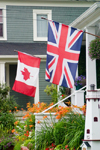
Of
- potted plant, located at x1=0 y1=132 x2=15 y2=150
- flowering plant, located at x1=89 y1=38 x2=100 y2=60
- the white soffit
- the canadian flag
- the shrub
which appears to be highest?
the white soffit

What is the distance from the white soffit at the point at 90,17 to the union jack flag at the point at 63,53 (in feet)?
4.73

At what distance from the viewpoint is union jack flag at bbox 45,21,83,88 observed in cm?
634

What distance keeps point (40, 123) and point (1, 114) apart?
3224mm

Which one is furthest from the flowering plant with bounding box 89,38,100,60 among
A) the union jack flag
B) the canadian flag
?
the canadian flag

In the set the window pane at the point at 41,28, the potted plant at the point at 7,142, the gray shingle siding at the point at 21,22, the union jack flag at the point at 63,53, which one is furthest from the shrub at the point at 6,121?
the window pane at the point at 41,28

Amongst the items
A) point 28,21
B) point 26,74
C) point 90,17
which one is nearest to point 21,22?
point 28,21

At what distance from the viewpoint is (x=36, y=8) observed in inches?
634

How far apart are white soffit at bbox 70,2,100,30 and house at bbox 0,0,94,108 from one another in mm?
6577

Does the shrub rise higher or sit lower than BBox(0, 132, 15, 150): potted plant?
higher

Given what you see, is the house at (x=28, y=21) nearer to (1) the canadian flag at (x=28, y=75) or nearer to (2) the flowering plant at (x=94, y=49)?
(1) the canadian flag at (x=28, y=75)

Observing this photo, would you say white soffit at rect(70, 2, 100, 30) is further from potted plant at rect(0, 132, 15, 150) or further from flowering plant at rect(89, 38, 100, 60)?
potted plant at rect(0, 132, 15, 150)

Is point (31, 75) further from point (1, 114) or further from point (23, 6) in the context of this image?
point (23, 6)

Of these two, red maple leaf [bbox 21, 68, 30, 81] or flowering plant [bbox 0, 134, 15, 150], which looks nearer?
red maple leaf [bbox 21, 68, 30, 81]

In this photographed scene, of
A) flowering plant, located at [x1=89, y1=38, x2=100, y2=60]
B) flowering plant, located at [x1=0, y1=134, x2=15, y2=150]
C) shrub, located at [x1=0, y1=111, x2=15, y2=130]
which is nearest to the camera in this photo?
flowering plant, located at [x1=89, y1=38, x2=100, y2=60]
